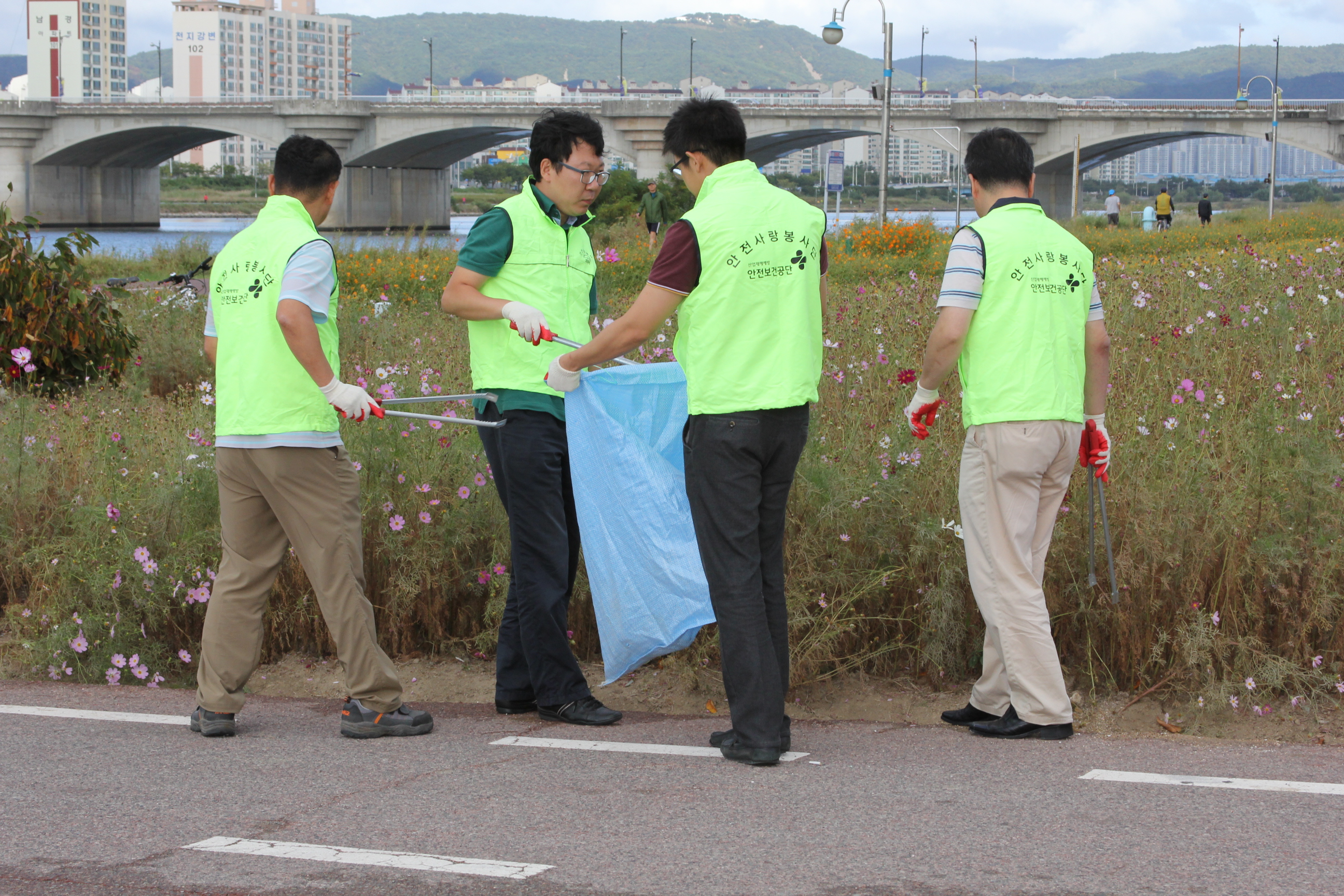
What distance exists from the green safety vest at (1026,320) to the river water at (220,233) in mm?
7612

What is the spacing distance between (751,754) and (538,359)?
1.48 meters

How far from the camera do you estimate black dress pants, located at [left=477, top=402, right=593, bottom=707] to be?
4.66 metres

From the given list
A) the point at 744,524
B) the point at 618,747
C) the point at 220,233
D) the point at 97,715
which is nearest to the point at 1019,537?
the point at 744,524

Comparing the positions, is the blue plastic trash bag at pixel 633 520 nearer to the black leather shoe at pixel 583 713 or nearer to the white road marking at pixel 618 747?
the black leather shoe at pixel 583 713

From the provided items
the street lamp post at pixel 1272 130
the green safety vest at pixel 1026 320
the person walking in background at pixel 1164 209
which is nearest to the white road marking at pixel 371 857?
the green safety vest at pixel 1026 320

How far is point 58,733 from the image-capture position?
15.1 feet

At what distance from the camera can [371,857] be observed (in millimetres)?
3387

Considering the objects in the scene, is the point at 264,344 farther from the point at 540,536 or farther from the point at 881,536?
the point at 881,536

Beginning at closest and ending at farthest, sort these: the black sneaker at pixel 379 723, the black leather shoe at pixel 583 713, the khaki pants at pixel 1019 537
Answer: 1. the khaki pants at pixel 1019 537
2. the black sneaker at pixel 379 723
3. the black leather shoe at pixel 583 713

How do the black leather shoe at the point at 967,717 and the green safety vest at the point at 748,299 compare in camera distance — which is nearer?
the green safety vest at the point at 748,299

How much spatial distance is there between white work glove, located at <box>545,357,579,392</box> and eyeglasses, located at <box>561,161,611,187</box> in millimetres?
649

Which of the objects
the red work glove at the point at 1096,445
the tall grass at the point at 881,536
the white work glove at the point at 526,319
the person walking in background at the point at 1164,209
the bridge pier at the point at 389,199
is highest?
the bridge pier at the point at 389,199

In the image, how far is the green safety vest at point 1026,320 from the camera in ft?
14.3

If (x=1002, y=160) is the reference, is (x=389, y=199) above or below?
above
